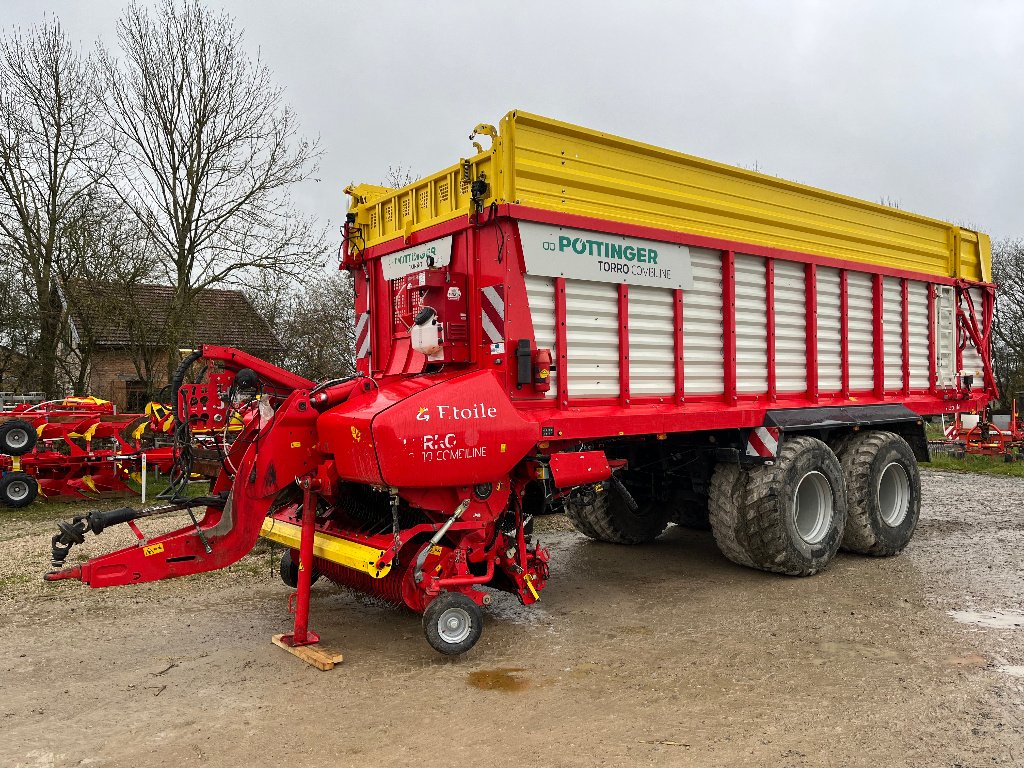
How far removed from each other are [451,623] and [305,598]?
36.6 inches

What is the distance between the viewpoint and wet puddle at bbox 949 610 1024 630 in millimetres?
5431

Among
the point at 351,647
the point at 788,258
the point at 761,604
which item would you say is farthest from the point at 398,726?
the point at 788,258

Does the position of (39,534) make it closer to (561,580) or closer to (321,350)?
(561,580)

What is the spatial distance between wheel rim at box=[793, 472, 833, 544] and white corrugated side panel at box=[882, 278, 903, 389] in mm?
1699

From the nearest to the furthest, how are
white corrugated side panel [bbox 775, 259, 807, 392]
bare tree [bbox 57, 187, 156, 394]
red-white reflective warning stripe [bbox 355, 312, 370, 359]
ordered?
red-white reflective warning stripe [bbox 355, 312, 370, 359] → white corrugated side panel [bbox 775, 259, 807, 392] → bare tree [bbox 57, 187, 156, 394]

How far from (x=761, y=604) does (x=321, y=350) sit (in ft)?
49.3

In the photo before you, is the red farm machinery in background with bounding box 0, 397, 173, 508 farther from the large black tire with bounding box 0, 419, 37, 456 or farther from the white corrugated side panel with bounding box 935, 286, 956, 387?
the white corrugated side panel with bounding box 935, 286, 956, 387

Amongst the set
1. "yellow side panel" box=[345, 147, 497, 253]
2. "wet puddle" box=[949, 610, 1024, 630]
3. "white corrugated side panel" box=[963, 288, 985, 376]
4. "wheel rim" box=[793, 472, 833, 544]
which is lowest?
"wet puddle" box=[949, 610, 1024, 630]

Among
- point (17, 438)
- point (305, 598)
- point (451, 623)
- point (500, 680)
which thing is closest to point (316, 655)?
point (305, 598)

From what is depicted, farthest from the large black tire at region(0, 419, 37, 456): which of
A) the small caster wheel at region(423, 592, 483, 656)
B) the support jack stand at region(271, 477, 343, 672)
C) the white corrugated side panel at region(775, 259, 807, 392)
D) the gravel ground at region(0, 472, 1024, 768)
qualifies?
the white corrugated side panel at region(775, 259, 807, 392)

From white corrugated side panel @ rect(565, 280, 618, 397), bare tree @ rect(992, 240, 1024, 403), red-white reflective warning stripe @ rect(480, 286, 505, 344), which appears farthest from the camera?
bare tree @ rect(992, 240, 1024, 403)

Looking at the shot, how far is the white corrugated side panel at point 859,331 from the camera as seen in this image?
7699 millimetres

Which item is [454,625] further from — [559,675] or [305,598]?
[305,598]

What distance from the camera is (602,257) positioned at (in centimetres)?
573
